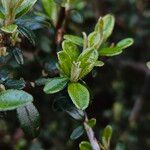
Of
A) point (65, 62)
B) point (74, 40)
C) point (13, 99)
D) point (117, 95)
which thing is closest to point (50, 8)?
point (74, 40)

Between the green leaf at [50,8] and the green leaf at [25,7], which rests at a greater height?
the green leaf at [25,7]

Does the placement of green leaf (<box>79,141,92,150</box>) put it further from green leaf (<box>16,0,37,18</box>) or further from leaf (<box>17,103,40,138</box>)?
green leaf (<box>16,0,37,18</box>)

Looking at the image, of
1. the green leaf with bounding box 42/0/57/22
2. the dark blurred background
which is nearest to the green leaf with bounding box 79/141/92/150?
the green leaf with bounding box 42/0/57/22

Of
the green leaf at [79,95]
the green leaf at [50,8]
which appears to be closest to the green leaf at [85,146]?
the green leaf at [79,95]

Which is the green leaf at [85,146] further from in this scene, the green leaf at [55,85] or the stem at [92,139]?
the green leaf at [55,85]

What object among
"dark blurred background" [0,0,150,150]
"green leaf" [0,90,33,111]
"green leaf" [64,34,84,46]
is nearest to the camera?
"green leaf" [0,90,33,111]

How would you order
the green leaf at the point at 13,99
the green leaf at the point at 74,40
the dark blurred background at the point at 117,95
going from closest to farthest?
the green leaf at the point at 13,99 < the green leaf at the point at 74,40 < the dark blurred background at the point at 117,95
